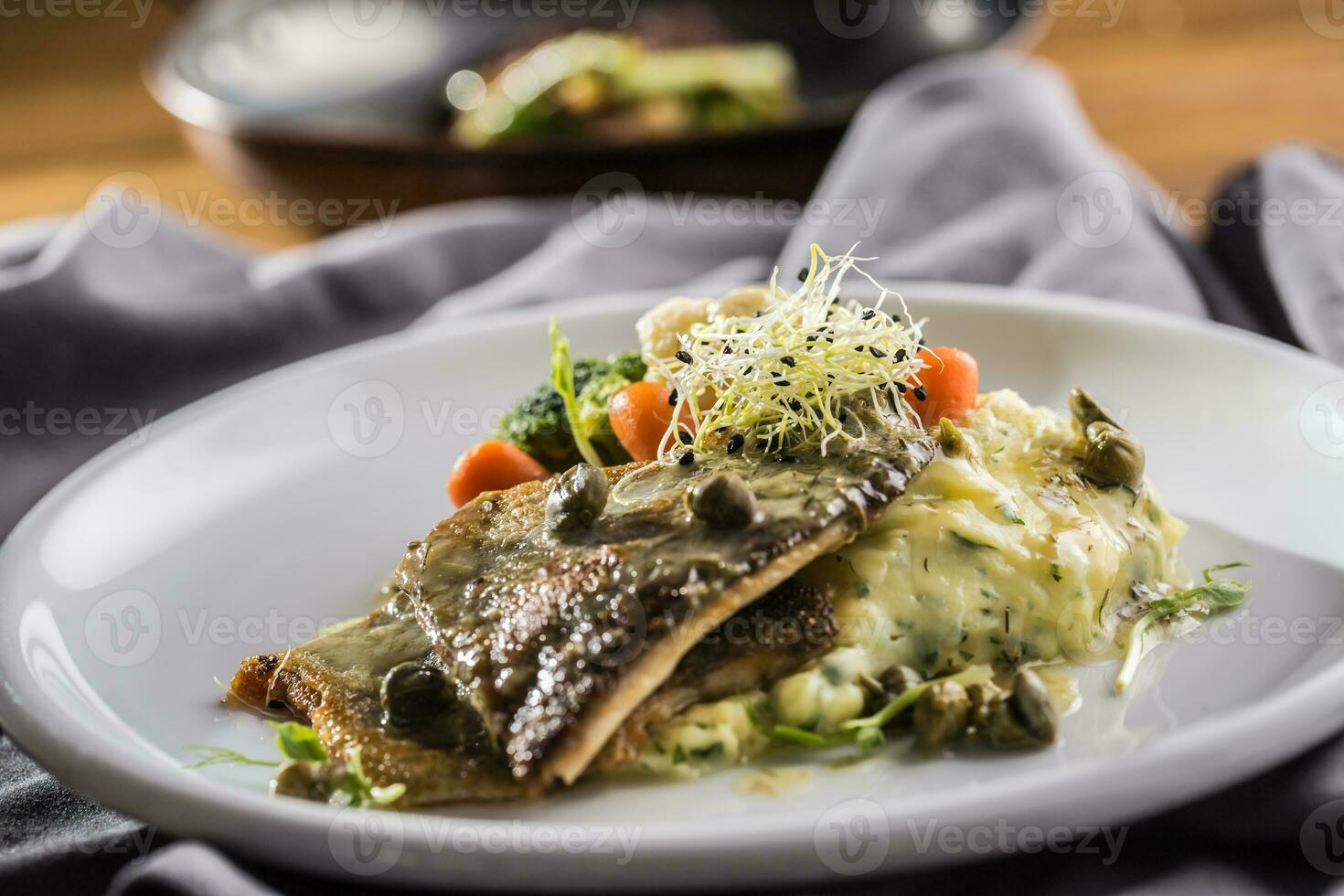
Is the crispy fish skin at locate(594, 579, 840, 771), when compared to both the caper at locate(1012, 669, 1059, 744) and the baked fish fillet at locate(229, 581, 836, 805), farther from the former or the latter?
the caper at locate(1012, 669, 1059, 744)

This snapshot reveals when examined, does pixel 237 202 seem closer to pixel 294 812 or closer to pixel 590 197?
pixel 590 197

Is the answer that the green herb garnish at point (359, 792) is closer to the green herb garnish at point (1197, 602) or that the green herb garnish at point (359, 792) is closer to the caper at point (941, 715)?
the caper at point (941, 715)

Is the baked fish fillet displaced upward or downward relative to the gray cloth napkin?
downward

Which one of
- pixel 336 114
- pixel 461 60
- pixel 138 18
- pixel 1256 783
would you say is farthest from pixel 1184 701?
pixel 138 18

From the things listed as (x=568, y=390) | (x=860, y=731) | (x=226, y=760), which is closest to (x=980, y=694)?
(x=860, y=731)

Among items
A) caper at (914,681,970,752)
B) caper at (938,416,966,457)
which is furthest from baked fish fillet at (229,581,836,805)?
caper at (938,416,966,457)
